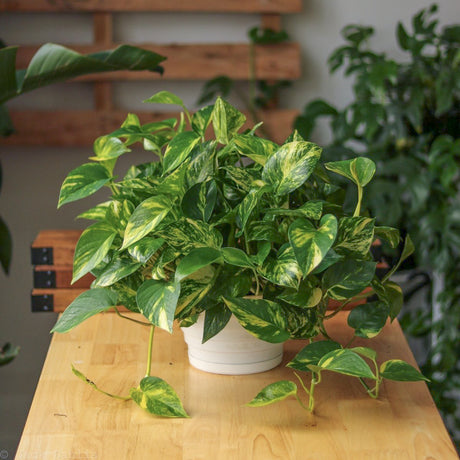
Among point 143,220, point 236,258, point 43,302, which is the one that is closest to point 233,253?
point 236,258

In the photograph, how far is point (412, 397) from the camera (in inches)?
34.2

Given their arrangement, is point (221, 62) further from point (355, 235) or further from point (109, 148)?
point (355, 235)

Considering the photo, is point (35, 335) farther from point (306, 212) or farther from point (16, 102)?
point (306, 212)

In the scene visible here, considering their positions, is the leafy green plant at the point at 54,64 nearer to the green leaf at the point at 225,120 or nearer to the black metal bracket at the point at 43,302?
the green leaf at the point at 225,120

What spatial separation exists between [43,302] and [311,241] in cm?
61

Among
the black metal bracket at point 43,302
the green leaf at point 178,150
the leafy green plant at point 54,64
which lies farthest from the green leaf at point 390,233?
the black metal bracket at point 43,302

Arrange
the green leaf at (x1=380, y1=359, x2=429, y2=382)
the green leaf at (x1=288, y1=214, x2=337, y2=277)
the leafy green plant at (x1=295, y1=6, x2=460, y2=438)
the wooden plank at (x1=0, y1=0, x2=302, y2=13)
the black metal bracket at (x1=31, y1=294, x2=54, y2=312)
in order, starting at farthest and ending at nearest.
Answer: the wooden plank at (x1=0, y1=0, x2=302, y2=13) < the leafy green plant at (x1=295, y1=6, x2=460, y2=438) < the black metal bracket at (x1=31, y1=294, x2=54, y2=312) < the green leaf at (x1=380, y1=359, x2=429, y2=382) < the green leaf at (x1=288, y1=214, x2=337, y2=277)

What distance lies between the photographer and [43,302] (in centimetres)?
119

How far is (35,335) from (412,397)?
1897 millimetres

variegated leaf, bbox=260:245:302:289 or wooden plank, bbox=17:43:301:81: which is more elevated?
wooden plank, bbox=17:43:301:81

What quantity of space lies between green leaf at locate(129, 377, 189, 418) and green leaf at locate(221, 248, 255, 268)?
0.55ft

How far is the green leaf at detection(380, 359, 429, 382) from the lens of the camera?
2.70ft

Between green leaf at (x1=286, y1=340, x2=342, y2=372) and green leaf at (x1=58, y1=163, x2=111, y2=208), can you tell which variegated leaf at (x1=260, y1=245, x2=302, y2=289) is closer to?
green leaf at (x1=286, y1=340, x2=342, y2=372)

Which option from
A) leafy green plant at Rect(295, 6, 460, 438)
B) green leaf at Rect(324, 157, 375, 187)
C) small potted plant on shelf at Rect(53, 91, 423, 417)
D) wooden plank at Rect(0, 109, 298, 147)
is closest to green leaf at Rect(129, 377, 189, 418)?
small potted plant on shelf at Rect(53, 91, 423, 417)
